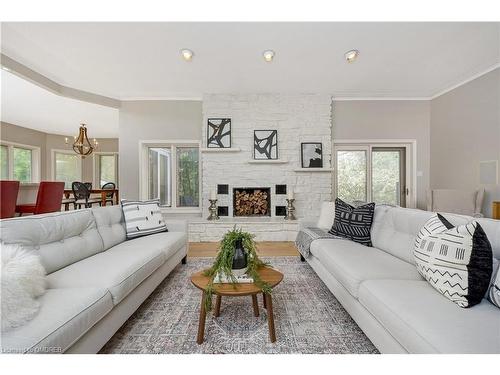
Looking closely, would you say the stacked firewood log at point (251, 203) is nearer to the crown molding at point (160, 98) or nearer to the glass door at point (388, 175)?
the crown molding at point (160, 98)

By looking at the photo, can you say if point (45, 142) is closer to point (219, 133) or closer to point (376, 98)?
point (219, 133)

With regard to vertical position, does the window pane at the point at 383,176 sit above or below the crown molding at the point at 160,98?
below

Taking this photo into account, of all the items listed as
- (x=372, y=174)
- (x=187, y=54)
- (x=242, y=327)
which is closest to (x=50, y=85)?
(x=187, y=54)

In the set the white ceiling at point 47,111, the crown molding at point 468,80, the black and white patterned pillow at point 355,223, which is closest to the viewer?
the black and white patterned pillow at point 355,223

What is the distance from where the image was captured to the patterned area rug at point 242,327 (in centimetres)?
145

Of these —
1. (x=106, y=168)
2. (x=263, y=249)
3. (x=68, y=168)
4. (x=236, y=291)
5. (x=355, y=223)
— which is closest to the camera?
(x=236, y=291)

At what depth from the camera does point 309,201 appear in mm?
4535

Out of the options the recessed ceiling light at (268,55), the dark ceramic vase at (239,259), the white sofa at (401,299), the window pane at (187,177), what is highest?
the recessed ceiling light at (268,55)

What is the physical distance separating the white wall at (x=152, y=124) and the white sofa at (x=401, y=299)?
346 centimetres

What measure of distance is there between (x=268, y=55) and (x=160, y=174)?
3.20 m

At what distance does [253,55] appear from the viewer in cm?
310

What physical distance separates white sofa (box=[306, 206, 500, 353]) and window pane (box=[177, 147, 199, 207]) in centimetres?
315

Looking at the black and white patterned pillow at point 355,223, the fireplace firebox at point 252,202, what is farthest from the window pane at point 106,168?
the black and white patterned pillow at point 355,223
